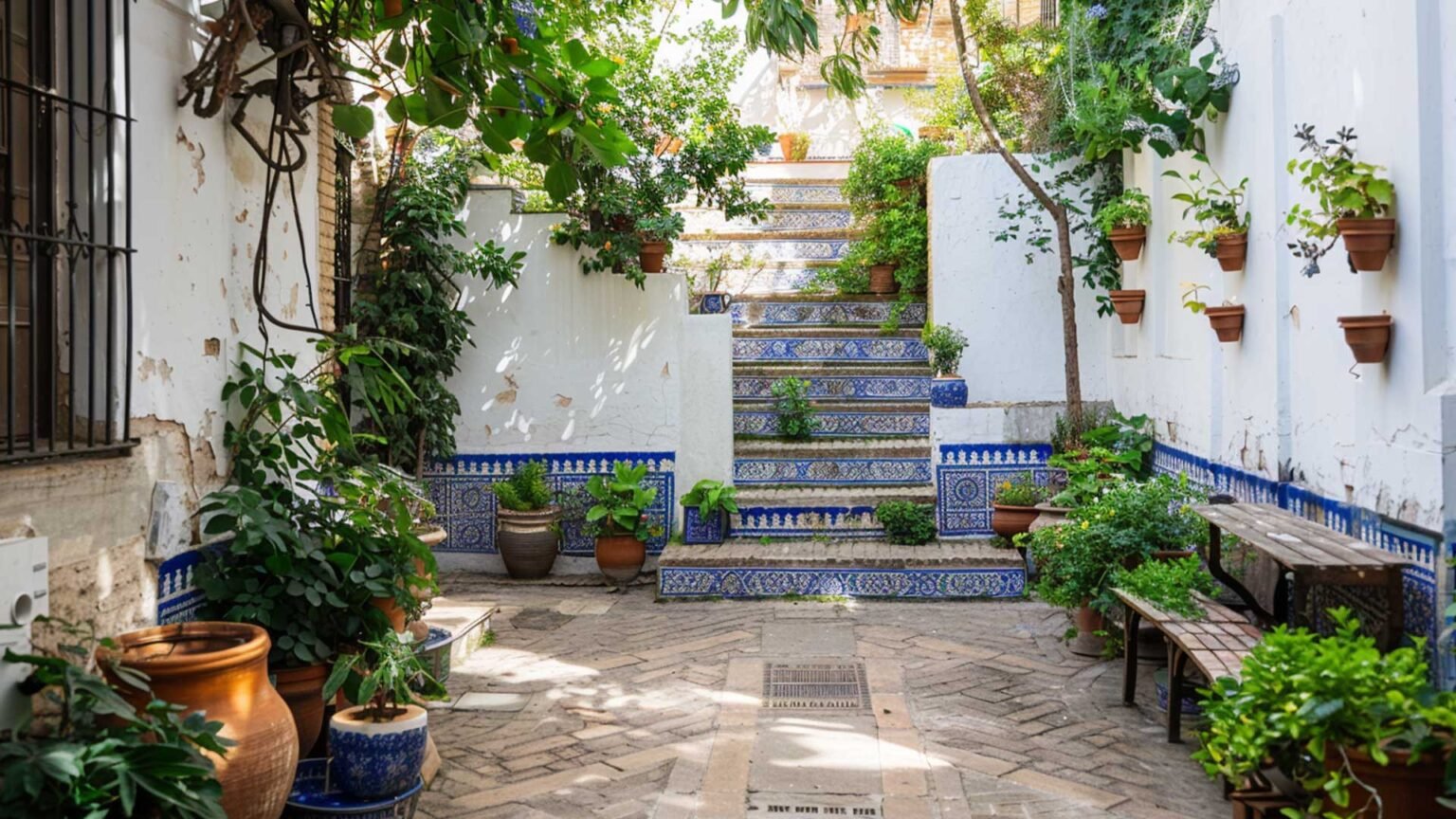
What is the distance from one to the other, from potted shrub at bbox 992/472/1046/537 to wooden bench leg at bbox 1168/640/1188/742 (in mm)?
3513

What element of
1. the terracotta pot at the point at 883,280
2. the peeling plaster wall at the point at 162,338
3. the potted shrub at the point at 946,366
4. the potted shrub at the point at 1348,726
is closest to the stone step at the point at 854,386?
the potted shrub at the point at 946,366

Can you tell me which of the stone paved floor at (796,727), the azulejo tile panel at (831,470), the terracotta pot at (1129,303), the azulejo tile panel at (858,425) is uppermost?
the terracotta pot at (1129,303)

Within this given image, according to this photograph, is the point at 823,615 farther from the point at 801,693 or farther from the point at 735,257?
the point at 735,257

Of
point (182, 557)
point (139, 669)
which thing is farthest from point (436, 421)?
point (139, 669)

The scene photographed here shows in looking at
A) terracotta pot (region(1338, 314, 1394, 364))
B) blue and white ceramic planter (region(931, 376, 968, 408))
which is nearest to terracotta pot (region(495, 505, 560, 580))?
blue and white ceramic planter (region(931, 376, 968, 408))

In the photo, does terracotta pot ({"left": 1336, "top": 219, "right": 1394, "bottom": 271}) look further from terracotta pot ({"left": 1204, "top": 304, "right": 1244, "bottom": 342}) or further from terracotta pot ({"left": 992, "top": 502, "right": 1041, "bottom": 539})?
terracotta pot ({"left": 992, "top": 502, "right": 1041, "bottom": 539})

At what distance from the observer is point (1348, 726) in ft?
10.8

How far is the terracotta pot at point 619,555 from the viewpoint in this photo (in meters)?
9.27

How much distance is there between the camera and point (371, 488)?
5.35 metres

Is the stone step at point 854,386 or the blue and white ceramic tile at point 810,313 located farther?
the blue and white ceramic tile at point 810,313

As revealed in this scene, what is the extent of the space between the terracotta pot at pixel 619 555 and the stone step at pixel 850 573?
43 centimetres

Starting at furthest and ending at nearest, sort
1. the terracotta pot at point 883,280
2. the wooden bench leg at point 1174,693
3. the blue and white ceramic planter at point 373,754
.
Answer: the terracotta pot at point 883,280 < the wooden bench leg at point 1174,693 < the blue and white ceramic planter at point 373,754

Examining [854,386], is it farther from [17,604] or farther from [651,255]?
[17,604]

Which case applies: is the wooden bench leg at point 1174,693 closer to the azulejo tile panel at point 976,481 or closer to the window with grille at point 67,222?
the azulejo tile panel at point 976,481
